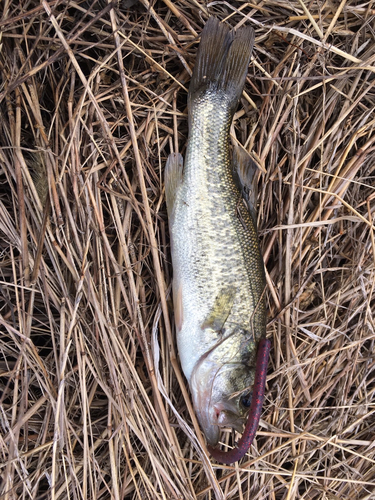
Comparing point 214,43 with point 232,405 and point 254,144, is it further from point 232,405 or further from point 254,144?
point 232,405

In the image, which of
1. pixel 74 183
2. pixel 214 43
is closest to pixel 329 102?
pixel 214 43

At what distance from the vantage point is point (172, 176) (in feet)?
6.54

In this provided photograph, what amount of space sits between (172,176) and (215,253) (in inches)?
18.4

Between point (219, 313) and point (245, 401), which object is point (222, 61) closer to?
point (219, 313)

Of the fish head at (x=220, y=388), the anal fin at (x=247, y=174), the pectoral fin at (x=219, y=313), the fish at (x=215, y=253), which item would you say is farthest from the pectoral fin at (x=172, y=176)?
the fish head at (x=220, y=388)

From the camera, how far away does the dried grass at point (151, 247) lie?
6.35 ft

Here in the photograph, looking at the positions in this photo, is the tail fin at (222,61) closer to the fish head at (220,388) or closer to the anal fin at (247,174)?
the anal fin at (247,174)

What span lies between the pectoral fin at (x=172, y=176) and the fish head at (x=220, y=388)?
31.1 inches

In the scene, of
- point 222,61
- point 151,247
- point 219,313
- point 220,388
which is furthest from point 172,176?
point 220,388

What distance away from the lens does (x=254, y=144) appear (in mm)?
2250

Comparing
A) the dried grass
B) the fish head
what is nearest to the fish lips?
the fish head

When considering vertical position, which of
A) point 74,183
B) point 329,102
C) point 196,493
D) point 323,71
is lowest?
point 196,493

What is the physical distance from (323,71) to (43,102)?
61.9 inches

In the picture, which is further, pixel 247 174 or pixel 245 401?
pixel 247 174
